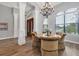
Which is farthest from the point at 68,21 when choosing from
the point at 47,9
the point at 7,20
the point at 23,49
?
the point at 7,20

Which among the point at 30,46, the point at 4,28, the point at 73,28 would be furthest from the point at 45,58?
the point at 4,28

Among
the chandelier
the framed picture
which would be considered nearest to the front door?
the chandelier

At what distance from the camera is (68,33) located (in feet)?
12.0

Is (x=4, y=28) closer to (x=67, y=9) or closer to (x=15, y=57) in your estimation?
(x=15, y=57)

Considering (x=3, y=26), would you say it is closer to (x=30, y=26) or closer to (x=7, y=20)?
(x=7, y=20)

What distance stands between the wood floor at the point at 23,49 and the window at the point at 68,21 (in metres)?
0.44

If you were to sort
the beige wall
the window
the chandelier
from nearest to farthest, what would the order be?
the window → the chandelier → the beige wall

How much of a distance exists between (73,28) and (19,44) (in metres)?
1.86

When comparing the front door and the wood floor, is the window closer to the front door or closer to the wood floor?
the wood floor

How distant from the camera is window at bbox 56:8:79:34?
142 inches

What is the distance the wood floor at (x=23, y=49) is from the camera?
3612 millimetres

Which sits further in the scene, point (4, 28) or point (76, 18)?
point (4, 28)

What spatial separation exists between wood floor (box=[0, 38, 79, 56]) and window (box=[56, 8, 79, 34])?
44 cm

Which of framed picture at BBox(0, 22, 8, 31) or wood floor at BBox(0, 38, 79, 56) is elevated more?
framed picture at BBox(0, 22, 8, 31)
